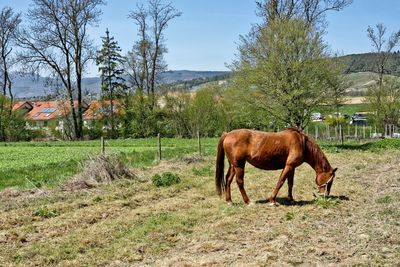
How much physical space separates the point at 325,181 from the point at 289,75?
60.4 feet

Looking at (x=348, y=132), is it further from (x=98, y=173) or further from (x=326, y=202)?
(x=326, y=202)

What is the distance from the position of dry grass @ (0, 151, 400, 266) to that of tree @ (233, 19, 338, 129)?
14767 mm

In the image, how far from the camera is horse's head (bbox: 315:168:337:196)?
1162cm

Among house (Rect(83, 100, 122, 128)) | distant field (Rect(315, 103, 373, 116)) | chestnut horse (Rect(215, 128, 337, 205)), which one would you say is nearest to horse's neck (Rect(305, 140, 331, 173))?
chestnut horse (Rect(215, 128, 337, 205))

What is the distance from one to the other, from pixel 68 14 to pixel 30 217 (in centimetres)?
4048

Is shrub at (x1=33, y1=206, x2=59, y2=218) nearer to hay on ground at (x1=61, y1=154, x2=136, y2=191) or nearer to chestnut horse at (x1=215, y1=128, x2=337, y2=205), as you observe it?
hay on ground at (x1=61, y1=154, x2=136, y2=191)

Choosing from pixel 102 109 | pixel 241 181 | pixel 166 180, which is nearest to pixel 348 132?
pixel 102 109

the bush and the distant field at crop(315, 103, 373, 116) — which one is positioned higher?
the distant field at crop(315, 103, 373, 116)

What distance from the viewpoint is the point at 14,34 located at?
4869cm

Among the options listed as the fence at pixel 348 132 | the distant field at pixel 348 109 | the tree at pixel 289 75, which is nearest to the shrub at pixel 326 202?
the tree at pixel 289 75

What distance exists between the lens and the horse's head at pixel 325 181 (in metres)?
11.6

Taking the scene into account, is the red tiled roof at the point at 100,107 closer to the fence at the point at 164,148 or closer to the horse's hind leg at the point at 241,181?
the fence at the point at 164,148

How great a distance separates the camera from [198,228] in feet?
31.0

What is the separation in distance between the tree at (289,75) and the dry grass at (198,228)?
1477 centimetres
